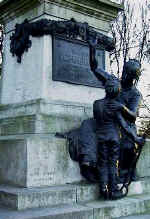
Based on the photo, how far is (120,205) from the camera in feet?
17.4

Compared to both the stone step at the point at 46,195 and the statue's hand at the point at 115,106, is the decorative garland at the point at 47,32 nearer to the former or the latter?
the statue's hand at the point at 115,106

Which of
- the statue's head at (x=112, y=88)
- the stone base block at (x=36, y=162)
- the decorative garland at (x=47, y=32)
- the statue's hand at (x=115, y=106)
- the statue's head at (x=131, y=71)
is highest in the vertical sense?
the decorative garland at (x=47, y=32)

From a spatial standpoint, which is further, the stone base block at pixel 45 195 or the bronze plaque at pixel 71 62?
the bronze plaque at pixel 71 62

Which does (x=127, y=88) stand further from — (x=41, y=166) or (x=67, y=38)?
(x=41, y=166)

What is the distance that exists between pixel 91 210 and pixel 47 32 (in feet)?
10.5

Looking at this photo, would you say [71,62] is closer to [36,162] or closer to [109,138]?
[109,138]

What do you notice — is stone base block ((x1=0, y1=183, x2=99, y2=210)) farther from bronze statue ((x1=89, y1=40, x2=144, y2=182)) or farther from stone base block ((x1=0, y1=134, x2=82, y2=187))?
bronze statue ((x1=89, y1=40, x2=144, y2=182))

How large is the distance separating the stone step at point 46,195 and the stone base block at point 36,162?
0.50 ft

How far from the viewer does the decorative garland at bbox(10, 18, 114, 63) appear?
259 inches

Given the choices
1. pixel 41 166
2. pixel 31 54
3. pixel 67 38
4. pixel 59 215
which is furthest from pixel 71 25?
pixel 59 215

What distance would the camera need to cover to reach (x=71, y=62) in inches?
268

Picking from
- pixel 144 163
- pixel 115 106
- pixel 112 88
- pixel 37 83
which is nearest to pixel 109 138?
pixel 115 106

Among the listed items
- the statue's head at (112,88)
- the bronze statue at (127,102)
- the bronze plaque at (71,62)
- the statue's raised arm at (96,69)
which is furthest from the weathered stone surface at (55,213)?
the bronze plaque at (71,62)

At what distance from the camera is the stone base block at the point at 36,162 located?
5.34 metres
